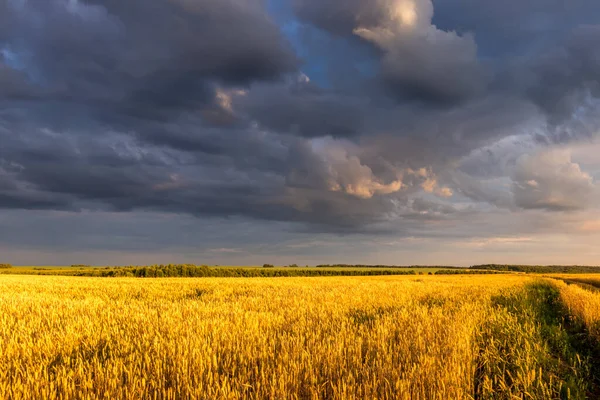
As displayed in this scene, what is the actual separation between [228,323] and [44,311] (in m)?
7.02

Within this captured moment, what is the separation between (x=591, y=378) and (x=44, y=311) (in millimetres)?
14657

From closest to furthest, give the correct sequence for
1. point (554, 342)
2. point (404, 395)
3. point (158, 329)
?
point (404, 395) → point (158, 329) → point (554, 342)

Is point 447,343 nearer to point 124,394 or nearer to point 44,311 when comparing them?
point 124,394

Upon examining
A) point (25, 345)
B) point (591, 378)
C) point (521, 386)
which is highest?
point (25, 345)

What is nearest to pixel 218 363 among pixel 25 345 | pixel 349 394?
pixel 349 394

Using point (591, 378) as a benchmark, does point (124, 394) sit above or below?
above

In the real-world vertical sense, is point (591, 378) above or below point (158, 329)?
below

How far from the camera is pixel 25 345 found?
6.59 m

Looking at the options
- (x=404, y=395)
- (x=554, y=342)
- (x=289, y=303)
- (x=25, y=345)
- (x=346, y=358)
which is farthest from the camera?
(x=289, y=303)

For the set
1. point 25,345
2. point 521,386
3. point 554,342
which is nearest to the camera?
point 521,386

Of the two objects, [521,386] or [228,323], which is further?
[228,323]

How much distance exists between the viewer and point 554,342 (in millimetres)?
11180

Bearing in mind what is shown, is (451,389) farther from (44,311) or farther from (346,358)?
(44,311)

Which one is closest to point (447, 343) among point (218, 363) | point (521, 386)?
point (521, 386)
